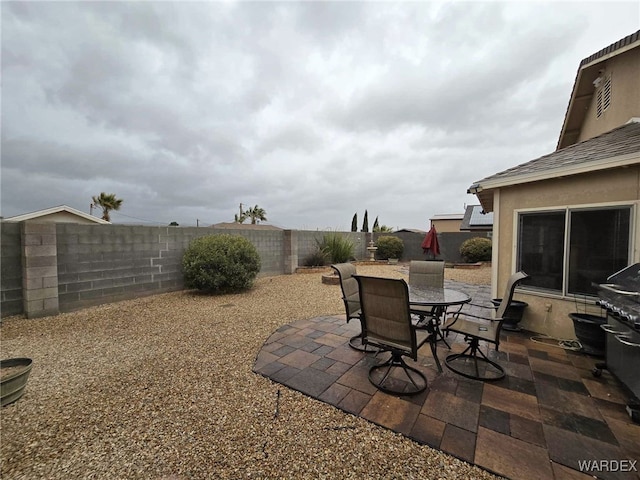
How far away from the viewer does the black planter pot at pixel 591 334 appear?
9.52ft

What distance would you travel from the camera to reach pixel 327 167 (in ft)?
51.8

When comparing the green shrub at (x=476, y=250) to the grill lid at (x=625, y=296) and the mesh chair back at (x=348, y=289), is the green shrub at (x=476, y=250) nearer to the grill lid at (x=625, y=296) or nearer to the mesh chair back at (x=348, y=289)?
the grill lid at (x=625, y=296)

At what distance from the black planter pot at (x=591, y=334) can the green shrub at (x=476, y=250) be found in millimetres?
9513

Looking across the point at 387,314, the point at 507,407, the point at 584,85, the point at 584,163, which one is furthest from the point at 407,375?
the point at 584,85

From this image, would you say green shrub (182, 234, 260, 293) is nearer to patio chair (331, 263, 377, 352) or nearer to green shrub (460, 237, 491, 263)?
patio chair (331, 263, 377, 352)

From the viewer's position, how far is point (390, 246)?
14.1 m

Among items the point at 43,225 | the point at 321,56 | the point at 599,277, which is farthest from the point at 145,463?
the point at 321,56

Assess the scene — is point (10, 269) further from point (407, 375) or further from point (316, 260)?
point (316, 260)

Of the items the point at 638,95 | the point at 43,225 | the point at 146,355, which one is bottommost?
the point at 146,355

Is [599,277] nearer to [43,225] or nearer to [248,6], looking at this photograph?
[248,6]

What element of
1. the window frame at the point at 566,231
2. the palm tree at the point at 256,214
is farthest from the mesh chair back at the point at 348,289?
the palm tree at the point at 256,214

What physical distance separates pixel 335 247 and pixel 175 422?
30.0 feet

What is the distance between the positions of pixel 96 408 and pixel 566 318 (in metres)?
5.58

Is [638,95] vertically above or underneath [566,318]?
above
